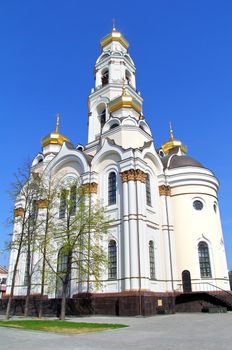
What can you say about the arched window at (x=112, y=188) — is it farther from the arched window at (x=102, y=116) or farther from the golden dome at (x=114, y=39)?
the golden dome at (x=114, y=39)

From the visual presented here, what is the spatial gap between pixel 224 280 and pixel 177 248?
466cm

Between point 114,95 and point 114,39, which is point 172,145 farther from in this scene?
A: point 114,39

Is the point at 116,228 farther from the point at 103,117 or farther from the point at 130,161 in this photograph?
the point at 103,117

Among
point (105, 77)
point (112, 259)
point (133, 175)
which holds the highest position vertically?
point (105, 77)

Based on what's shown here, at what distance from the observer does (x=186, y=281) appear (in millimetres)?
26500

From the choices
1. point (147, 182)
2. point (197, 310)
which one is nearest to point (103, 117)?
point (147, 182)

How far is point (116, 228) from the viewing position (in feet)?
81.8

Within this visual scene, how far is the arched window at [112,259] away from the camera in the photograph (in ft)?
78.3

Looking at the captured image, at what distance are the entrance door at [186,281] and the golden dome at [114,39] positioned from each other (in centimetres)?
3100

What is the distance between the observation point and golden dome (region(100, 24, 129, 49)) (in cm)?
4272

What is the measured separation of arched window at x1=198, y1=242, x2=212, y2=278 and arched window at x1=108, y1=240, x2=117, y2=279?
786cm

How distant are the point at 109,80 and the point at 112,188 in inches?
645

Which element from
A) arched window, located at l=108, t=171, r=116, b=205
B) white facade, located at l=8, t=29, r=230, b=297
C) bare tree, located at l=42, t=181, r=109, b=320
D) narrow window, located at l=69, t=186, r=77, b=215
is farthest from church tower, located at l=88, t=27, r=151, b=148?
bare tree, located at l=42, t=181, r=109, b=320

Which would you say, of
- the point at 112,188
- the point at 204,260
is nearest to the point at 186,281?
the point at 204,260
